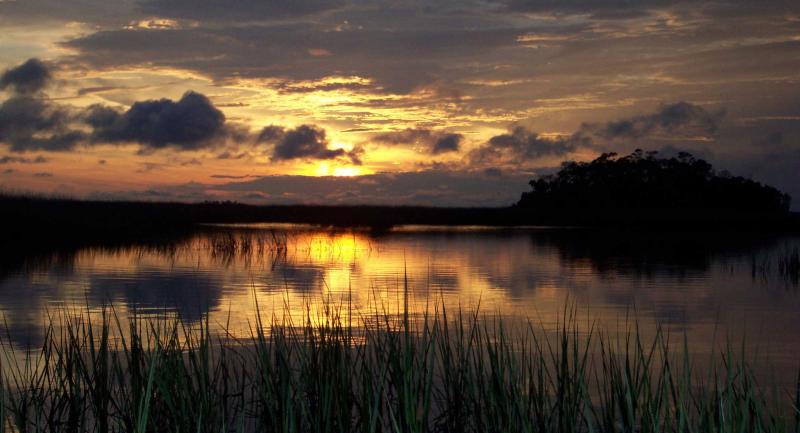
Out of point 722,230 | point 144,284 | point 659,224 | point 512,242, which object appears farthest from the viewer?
point 659,224

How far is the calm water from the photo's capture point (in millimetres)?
11227

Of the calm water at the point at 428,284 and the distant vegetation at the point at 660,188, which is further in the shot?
the distant vegetation at the point at 660,188

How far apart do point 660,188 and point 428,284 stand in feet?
160

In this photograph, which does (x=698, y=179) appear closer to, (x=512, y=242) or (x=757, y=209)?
(x=757, y=209)

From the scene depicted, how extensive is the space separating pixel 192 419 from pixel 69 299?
9191mm

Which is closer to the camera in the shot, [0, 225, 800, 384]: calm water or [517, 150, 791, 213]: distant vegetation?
[0, 225, 800, 384]: calm water

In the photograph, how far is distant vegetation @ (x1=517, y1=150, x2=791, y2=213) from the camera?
5459 centimetres

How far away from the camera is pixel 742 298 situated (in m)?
15.0

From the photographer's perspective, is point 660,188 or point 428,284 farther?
point 660,188

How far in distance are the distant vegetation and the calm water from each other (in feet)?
93.3

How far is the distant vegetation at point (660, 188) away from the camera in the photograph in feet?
179

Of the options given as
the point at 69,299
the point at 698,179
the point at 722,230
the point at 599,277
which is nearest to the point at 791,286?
the point at 599,277

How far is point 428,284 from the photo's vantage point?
9828mm

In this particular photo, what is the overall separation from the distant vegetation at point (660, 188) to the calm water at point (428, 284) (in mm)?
28423
